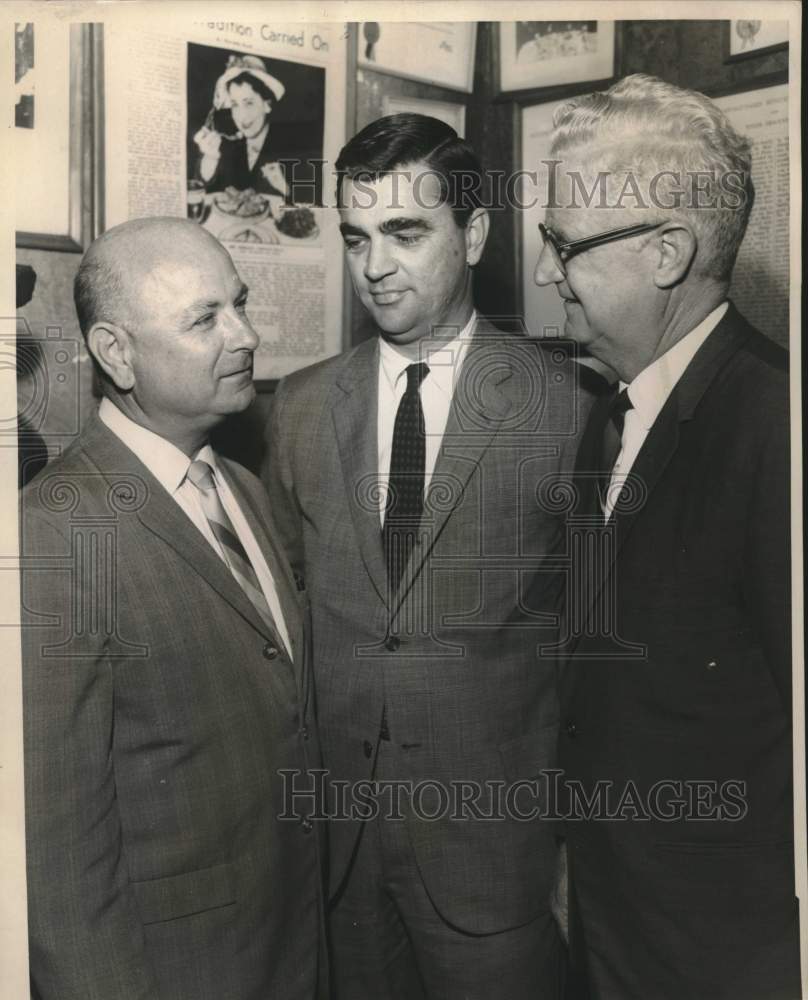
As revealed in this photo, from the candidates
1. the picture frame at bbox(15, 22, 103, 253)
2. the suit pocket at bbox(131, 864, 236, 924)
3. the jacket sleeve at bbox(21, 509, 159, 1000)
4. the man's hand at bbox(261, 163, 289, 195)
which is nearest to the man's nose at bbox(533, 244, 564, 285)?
the man's hand at bbox(261, 163, 289, 195)

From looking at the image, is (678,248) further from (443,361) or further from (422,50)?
(422,50)

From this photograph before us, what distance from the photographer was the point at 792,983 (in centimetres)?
134

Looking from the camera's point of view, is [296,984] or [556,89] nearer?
[296,984]

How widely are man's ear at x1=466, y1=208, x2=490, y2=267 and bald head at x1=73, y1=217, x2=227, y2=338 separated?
424mm

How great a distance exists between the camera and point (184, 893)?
4.03ft

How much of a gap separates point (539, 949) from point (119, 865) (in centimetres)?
71

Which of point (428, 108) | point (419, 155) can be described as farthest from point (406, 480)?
point (428, 108)

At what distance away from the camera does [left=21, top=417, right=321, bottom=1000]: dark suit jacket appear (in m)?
1.17

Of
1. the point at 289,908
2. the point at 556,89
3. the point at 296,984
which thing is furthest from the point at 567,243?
the point at 296,984

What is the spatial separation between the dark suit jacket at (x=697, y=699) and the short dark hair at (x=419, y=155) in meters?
0.43

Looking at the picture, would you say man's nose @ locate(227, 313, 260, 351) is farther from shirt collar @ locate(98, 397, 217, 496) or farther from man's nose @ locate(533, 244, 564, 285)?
man's nose @ locate(533, 244, 564, 285)

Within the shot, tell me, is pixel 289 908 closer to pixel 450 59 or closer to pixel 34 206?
pixel 34 206

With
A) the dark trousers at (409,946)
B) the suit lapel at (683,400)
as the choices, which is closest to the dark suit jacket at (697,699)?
the suit lapel at (683,400)

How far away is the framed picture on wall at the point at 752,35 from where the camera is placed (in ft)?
4.43
